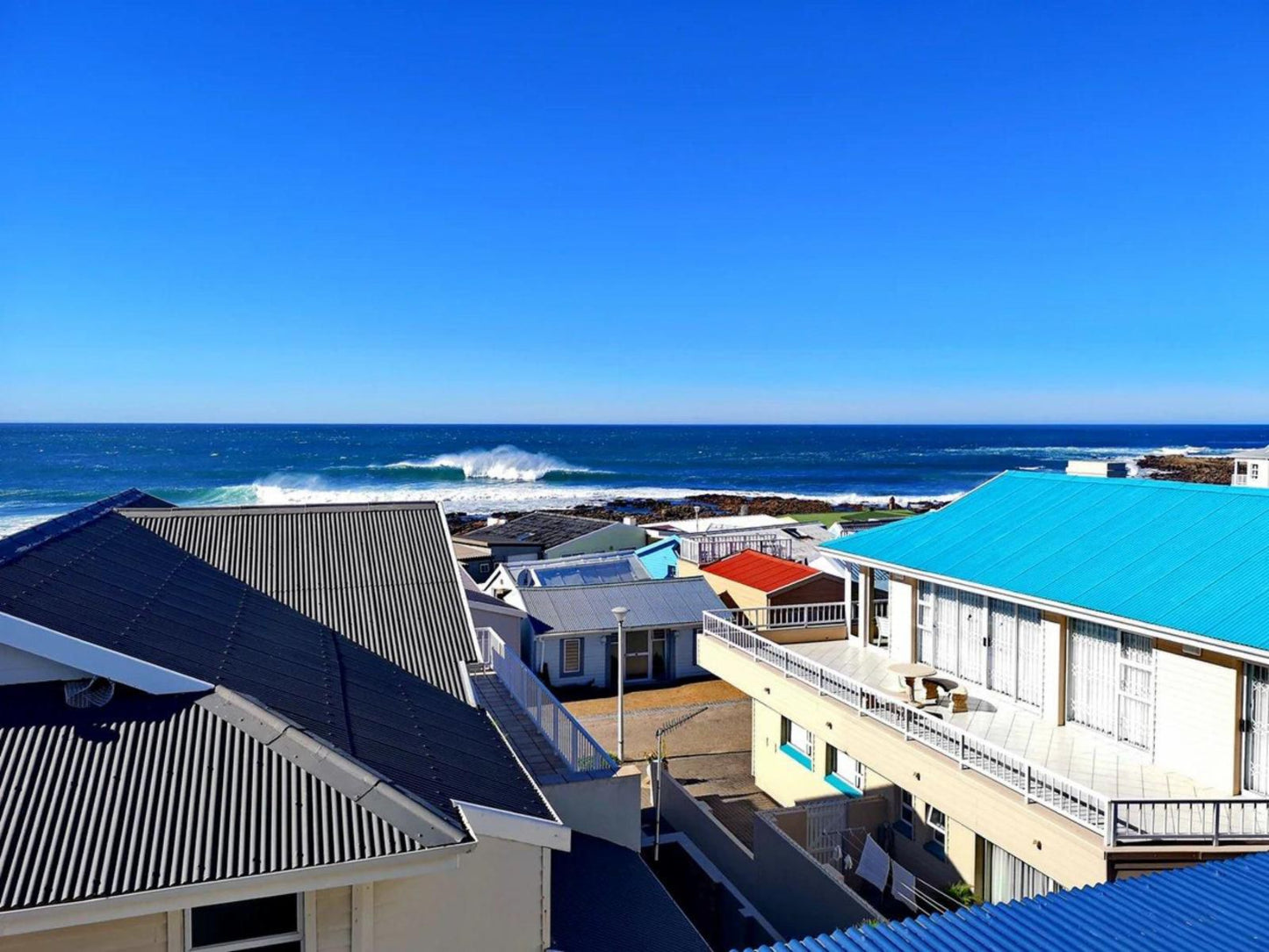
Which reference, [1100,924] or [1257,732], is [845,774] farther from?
[1100,924]

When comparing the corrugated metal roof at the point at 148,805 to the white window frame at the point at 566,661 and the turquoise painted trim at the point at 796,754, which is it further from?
the white window frame at the point at 566,661

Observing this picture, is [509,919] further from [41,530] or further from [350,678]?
[41,530]

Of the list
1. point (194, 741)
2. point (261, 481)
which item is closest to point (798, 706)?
point (194, 741)

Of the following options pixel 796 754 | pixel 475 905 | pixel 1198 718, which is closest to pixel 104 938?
pixel 475 905

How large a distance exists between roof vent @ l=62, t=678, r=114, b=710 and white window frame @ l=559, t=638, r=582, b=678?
814 inches

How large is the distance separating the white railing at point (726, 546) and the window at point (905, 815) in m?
18.3

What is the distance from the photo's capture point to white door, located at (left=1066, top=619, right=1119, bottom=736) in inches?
482

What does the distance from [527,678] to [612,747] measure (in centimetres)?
906

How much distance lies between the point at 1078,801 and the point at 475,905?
22.2 ft

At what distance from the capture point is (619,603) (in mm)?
29359

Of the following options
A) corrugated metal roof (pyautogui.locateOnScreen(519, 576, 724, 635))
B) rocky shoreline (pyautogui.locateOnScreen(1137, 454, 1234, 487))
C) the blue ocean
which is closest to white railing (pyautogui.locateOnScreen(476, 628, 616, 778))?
corrugated metal roof (pyautogui.locateOnScreen(519, 576, 724, 635))

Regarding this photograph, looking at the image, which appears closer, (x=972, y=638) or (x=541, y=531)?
(x=972, y=638)

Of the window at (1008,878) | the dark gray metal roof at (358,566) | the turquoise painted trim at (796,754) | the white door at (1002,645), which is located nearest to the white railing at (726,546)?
the turquoise painted trim at (796,754)

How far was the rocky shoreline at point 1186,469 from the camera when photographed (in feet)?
271
